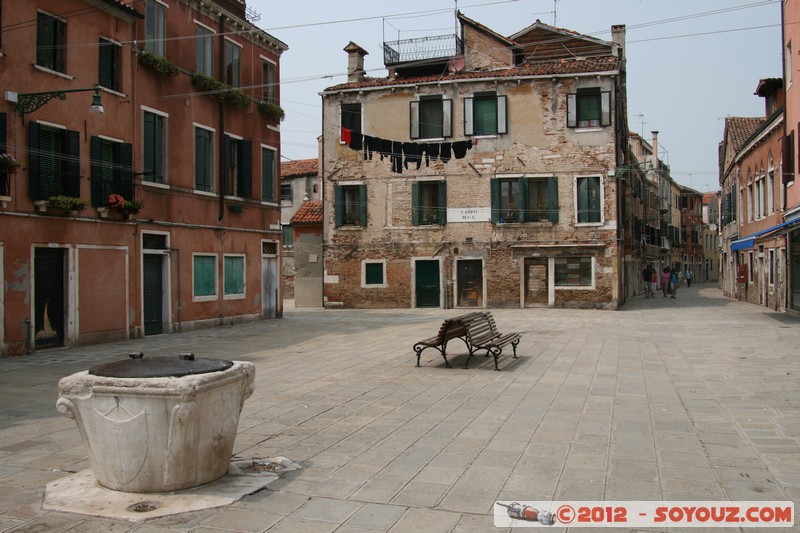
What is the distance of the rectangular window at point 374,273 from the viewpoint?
97.8 feet

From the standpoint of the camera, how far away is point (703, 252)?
78188mm

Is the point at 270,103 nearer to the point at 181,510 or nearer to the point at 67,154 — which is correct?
the point at 67,154

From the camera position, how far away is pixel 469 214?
94.6 feet

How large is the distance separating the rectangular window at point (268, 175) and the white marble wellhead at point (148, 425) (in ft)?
60.0

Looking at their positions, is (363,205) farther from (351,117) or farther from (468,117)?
(468,117)

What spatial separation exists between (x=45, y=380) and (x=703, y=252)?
78.1m

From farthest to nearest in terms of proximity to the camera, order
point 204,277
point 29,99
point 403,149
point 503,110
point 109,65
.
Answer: point 403,149
point 503,110
point 204,277
point 109,65
point 29,99

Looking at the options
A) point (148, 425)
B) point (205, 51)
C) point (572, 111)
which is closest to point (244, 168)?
point (205, 51)

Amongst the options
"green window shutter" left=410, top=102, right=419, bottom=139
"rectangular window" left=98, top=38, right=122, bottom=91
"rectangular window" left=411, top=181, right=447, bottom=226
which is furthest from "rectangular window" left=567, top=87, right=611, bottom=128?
"rectangular window" left=98, top=38, right=122, bottom=91

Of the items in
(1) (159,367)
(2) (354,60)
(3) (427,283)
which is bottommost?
(1) (159,367)

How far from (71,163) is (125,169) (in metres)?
1.60

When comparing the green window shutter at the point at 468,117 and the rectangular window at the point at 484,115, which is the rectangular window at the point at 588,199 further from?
the green window shutter at the point at 468,117

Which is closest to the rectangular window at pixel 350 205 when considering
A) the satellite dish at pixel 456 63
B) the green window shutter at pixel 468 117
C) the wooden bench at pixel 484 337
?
the green window shutter at pixel 468 117

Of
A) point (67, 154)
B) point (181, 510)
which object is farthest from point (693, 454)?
point (67, 154)
